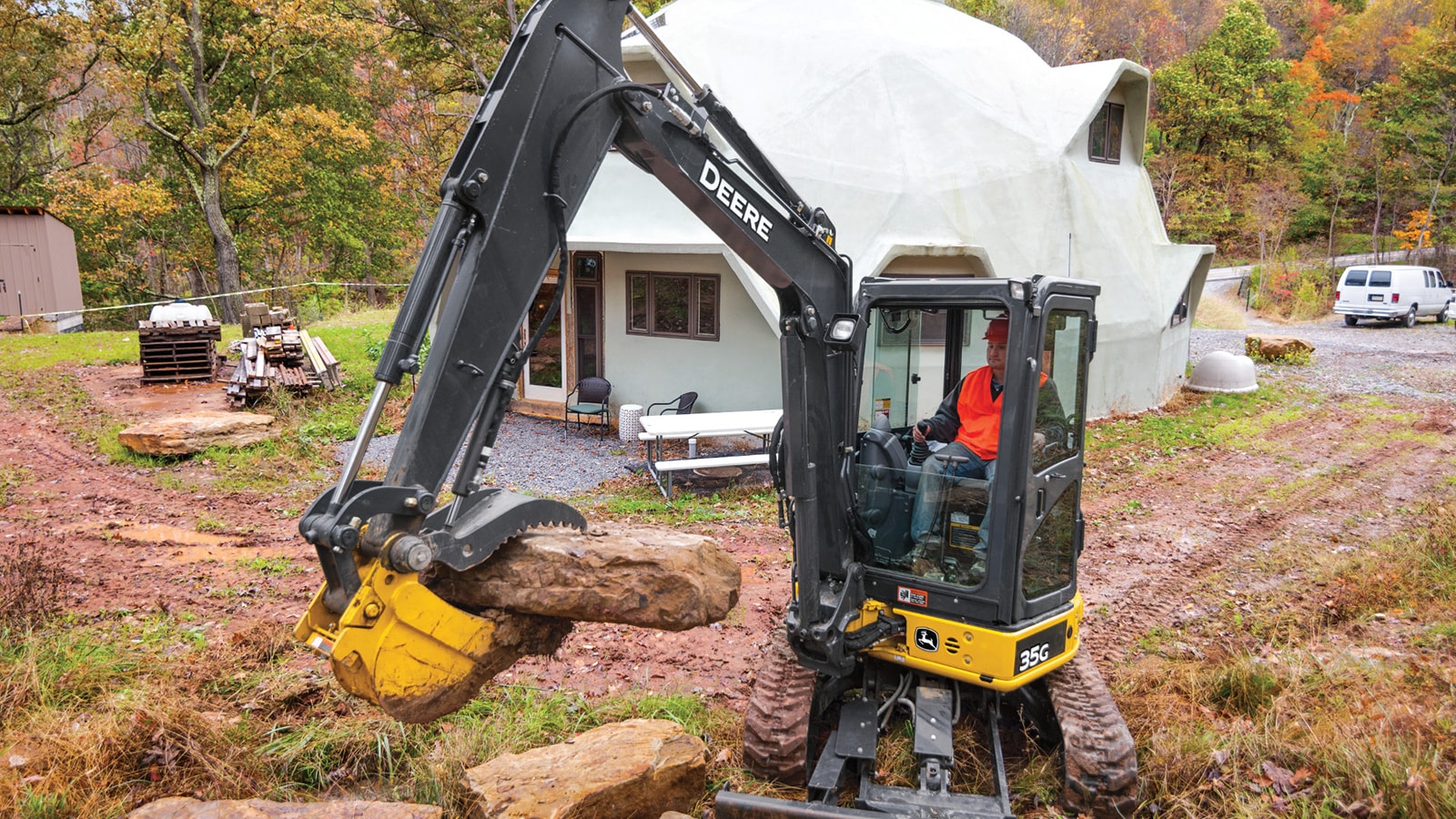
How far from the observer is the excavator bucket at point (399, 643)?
2715 mm

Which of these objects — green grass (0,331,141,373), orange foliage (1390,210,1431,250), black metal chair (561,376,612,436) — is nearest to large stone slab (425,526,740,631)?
black metal chair (561,376,612,436)

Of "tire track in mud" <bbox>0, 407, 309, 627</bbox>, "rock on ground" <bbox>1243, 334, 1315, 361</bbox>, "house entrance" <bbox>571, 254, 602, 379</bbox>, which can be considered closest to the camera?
"tire track in mud" <bbox>0, 407, 309, 627</bbox>

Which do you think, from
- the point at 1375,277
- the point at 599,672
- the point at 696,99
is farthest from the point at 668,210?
the point at 1375,277

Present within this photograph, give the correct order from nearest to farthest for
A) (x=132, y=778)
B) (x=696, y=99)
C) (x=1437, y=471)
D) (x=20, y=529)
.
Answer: (x=696, y=99), (x=132, y=778), (x=20, y=529), (x=1437, y=471)

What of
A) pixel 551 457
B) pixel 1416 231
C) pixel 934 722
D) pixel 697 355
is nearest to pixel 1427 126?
pixel 1416 231

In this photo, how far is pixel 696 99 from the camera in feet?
11.8

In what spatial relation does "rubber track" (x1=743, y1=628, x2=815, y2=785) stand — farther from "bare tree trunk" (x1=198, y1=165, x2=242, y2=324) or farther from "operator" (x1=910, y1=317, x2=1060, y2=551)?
"bare tree trunk" (x1=198, y1=165, x2=242, y2=324)

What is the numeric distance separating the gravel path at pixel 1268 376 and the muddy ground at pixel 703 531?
243cm

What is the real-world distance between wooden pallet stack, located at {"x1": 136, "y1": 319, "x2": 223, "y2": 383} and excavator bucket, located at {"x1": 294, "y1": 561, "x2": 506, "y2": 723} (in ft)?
46.6

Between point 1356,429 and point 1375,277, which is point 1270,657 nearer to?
point 1356,429

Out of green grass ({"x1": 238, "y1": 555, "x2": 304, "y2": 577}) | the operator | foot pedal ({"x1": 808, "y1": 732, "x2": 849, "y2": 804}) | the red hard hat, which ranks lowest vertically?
green grass ({"x1": 238, "y1": 555, "x2": 304, "y2": 577})

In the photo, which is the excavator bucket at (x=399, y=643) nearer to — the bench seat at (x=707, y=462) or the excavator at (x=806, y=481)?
the excavator at (x=806, y=481)

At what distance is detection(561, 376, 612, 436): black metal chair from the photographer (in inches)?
530

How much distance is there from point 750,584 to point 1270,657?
3.88 m
